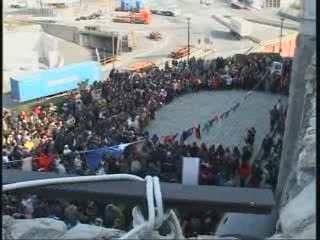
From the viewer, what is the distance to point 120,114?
18.7 metres

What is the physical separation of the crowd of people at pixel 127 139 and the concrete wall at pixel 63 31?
2306 cm

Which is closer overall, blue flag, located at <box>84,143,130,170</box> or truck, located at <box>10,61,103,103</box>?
blue flag, located at <box>84,143,130,170</box>

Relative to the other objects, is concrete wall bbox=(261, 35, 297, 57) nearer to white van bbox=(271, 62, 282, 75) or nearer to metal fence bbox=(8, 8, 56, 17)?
white van bbox=(271, 62, 282, 75)

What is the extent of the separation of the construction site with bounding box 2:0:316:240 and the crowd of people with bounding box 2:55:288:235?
0.04 metres

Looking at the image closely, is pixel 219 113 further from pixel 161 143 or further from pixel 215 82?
pixel 161 143

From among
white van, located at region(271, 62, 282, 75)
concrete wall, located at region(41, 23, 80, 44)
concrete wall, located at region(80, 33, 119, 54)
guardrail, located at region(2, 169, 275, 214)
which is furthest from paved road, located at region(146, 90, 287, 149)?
concrete wall, located at region(41, 23, 80, 44)

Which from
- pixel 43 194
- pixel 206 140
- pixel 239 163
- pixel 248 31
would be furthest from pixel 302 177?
pixel 248 31

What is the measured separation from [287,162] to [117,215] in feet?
11.9

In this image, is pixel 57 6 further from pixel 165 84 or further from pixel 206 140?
pixel 206 140

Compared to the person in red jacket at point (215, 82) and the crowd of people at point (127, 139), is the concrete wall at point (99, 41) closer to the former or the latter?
the crowd of people at point (127, 139)

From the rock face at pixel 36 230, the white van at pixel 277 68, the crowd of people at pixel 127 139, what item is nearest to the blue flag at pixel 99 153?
the crowd of people at pixel 127 139

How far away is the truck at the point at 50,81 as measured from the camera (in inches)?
960

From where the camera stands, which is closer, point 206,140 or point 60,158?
point 60,158

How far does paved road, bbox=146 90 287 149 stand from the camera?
18559 mm
